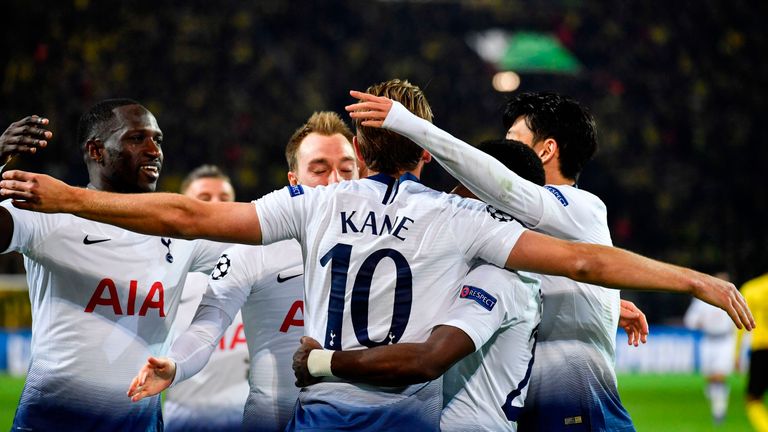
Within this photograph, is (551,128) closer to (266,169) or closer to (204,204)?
(204,204)

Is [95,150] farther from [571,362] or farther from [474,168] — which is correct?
[571,362]

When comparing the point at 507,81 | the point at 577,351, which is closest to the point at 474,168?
the point at 577,351

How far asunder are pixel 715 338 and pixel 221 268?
12833 mm

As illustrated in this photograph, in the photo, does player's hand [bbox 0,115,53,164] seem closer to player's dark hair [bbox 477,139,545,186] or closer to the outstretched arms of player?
the outstretched arms of player

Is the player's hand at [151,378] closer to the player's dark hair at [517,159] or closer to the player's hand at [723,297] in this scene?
the player's dark hair at [517,159]

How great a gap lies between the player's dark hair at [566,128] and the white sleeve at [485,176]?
0.75m

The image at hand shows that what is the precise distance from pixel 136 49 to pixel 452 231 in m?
19.7

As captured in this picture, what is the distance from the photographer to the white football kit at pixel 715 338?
14367mm

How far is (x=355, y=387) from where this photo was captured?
10.9 ft

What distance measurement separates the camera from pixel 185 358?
3.82m

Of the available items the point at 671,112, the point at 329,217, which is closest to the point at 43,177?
the point at 329,217

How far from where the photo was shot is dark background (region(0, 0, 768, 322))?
67.6ft

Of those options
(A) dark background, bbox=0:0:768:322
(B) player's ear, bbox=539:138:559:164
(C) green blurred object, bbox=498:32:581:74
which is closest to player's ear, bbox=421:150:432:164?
(B) player's ear, bbox=539:138:559:164

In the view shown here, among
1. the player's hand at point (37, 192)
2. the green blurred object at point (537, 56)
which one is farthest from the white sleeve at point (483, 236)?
the green blurred object at point (537, 56)
